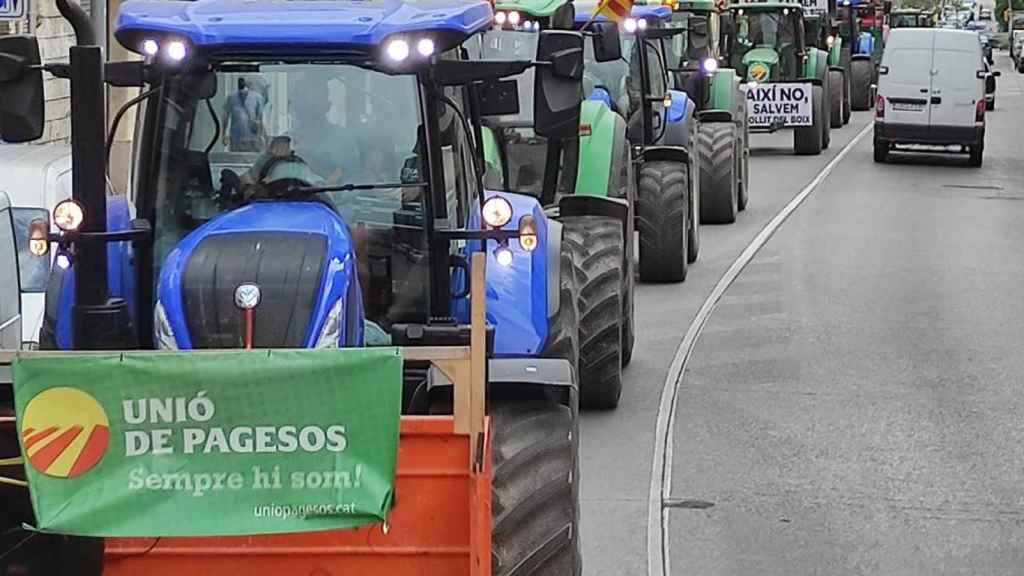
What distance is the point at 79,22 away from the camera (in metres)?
6.33

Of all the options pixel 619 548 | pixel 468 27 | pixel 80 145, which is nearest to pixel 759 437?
pixel 619 548

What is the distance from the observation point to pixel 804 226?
20750 mm

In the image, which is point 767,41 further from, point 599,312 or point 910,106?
point 599,312

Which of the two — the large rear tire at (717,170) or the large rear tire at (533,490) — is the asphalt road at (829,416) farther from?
the large rear tire at (533,490)

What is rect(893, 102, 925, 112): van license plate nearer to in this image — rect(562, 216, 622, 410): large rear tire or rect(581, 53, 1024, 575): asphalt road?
rect(581, 53, 1024, 575): asphalt road

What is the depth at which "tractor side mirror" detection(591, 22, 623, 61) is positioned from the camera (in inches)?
482

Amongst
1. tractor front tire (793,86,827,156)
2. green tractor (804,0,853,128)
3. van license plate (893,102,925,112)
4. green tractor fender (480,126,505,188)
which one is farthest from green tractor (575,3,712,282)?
green tractor (804,0,853,128)

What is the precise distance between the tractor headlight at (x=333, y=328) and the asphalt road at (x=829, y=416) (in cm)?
242

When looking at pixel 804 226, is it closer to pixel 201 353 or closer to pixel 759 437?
pixel 759 437

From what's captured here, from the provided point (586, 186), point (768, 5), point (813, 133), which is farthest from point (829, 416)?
point (768, 5)

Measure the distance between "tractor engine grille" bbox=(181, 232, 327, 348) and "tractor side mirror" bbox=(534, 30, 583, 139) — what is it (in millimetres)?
1442

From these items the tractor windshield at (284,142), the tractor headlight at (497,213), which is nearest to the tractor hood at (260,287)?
the tractor windshield at (284,142)

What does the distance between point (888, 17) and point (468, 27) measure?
2096 inches

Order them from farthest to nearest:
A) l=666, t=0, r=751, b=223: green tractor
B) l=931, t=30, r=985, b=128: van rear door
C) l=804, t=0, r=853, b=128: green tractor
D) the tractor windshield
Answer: l=804, t=0, r=853, b=128: green tractor
l=931, t=30, r=985, b=128: van rear door
l=666, t=0, r=751, b=223: green tractor
the tractor windshield
